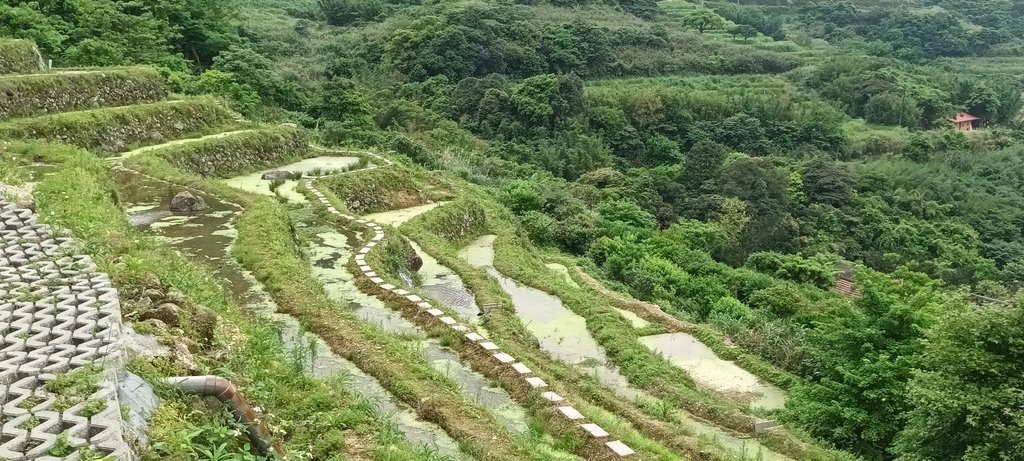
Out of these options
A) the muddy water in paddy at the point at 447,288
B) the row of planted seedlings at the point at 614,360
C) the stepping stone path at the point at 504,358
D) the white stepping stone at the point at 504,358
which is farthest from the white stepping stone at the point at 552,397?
the muddy water in paddy at the point at 447,288

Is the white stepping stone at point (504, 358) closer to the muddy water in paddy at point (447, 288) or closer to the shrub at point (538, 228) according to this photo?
the muddy water in paddy at point (447, 288)

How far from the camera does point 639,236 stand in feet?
76.2

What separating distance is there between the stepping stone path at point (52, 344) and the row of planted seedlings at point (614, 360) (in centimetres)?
577

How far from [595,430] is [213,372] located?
12.6 feet

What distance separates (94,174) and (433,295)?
246 inches

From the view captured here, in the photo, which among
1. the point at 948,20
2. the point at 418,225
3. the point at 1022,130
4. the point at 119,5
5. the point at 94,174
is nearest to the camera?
the point at 94,174

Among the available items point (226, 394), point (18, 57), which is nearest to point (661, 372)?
point (226, 394)

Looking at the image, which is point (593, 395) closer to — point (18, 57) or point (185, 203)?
point (185, 203)

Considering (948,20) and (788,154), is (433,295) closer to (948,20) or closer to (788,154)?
(788,154)

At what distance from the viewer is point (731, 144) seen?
45219 mm

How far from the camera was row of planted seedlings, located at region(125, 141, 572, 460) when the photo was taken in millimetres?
7297

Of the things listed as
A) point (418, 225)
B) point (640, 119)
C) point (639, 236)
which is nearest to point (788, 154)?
point (640, 119)

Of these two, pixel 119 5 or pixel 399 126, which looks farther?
pixel 399 126

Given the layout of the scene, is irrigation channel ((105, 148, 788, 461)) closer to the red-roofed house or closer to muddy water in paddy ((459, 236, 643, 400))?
muddy water in paddy ((459, 236, 643, 400))
